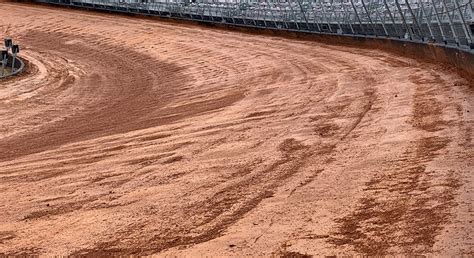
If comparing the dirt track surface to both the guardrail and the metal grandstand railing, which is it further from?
the guardrail

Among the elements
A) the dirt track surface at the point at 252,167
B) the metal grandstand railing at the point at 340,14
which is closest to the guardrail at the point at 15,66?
the dirt track surface at the point at 252,167

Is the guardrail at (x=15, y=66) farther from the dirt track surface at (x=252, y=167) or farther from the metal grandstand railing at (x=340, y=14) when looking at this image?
the metal grandstand railing at (x=340, y=14)

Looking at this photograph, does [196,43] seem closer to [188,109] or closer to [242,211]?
[188,109]

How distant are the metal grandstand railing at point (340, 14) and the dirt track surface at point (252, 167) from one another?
3.42 feet

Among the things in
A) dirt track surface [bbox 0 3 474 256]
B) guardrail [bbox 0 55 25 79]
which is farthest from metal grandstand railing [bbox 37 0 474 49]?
guardrail [bbox 0 55 25 79]

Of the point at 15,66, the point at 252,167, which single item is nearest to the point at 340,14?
the point at 15,66

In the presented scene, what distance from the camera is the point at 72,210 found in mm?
6215

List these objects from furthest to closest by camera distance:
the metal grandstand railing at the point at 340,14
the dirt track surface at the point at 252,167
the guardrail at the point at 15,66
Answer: the guardrail at the point at 15,66, the metal grandstand railing at the point at 340,14, the dirt track surface at the point at 252,167

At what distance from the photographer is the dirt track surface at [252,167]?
Result: 5.19 metres

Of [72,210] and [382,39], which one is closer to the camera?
[72,210]

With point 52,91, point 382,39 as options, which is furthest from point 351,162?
point 382,39

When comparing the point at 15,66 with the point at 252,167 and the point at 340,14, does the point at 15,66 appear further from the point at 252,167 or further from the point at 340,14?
the point at 252,167

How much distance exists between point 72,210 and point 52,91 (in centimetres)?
1264

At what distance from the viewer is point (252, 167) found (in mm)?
7223
